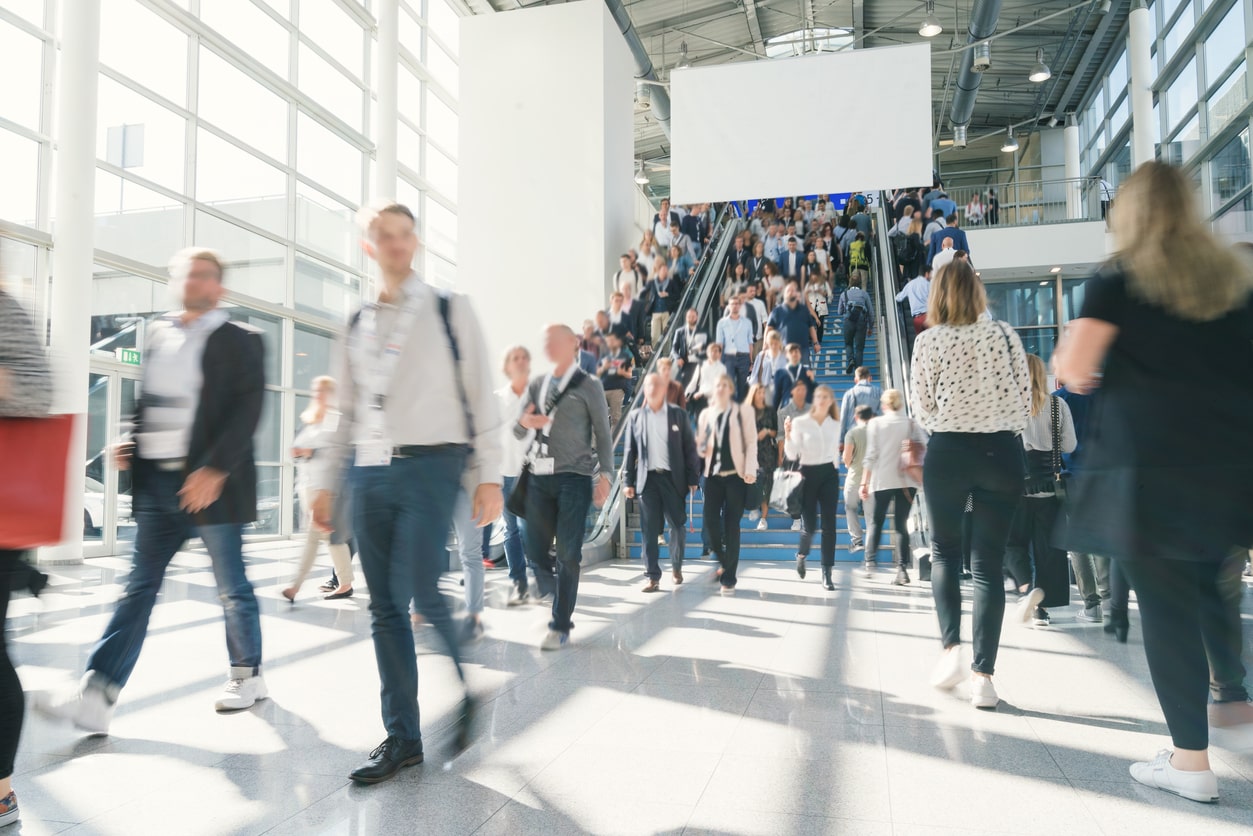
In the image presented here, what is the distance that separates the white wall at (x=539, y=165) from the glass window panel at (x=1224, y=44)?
9.47 meters

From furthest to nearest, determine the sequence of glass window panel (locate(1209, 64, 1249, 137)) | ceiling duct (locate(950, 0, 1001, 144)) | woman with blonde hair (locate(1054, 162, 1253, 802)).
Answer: ceiling duct (locate(950, 0, 1001, 144)), glass window panel (locate(1209, 64, 1249, 137)), woman with blonde hair (locate(1054, 162, 1253, 802))

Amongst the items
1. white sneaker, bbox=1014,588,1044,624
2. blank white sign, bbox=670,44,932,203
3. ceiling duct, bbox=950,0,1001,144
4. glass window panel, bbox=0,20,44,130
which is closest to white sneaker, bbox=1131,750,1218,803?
white sneaker, bbox=1014,588,1044,624

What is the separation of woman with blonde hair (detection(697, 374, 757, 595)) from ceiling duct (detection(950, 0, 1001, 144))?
43.1 feet

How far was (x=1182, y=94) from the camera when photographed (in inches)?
658

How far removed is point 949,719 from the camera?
10.8 feet

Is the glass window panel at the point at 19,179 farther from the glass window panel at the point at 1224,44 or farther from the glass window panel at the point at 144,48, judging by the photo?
the glass window panel at the point at 1224,44

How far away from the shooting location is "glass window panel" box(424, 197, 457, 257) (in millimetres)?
17453

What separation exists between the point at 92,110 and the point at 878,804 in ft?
32.4

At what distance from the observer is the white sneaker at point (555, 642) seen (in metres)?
4.63

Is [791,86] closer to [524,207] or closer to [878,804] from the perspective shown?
[524,207]

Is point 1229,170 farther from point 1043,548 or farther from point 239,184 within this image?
point 239,184

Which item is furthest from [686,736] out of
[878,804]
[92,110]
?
[92,110]

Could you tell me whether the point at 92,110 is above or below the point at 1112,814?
above

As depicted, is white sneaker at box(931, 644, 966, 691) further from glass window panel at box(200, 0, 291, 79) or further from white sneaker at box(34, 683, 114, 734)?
glass window panel at box(200, 0, 291, 79)
